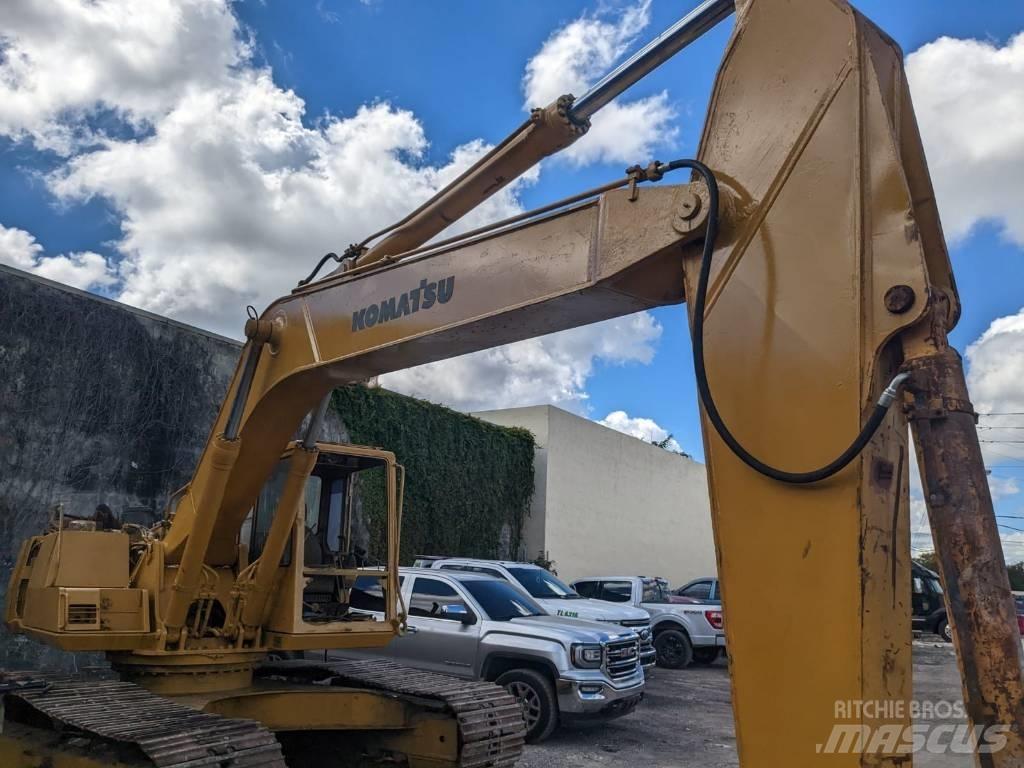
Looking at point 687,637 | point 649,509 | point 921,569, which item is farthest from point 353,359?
point 649,509

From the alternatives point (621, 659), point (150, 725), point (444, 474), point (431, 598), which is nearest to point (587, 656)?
point (621, 659)

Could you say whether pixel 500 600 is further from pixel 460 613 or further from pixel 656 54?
pixel 656 54

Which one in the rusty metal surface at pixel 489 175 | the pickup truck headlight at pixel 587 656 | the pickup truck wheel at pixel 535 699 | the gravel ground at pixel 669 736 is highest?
the rusty metal surface at pixel 489 175

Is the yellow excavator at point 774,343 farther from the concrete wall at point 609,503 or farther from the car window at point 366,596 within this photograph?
the concrete wall at point 609,503

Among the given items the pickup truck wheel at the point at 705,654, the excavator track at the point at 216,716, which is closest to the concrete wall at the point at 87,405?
the excavator track at the point at 216,716

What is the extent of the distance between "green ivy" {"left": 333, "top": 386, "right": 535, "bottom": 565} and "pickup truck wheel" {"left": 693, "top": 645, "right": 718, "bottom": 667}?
5.83 meters

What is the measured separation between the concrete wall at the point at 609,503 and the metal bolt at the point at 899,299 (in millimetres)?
18601

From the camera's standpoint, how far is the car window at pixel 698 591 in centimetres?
1948

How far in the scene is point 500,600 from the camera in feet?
35.2

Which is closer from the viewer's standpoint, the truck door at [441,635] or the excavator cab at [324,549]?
the excavator cab at [324,549]

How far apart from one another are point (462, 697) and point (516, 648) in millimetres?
3472

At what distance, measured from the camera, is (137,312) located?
42.9ft

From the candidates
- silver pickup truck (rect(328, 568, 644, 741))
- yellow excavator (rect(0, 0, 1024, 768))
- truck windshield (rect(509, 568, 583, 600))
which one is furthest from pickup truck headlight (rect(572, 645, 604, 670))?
yellow excavator (rect(0, 0, 1024, 768))

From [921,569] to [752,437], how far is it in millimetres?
19390
